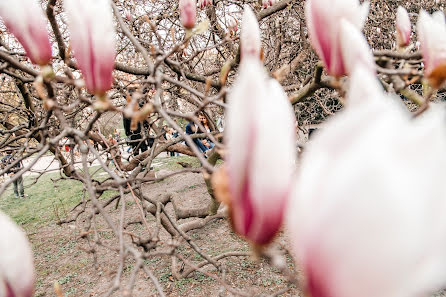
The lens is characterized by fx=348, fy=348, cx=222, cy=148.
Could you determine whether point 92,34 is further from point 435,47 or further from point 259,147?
point 435,47

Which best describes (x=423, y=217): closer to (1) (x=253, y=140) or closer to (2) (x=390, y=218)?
(2) (x=390, y=218)

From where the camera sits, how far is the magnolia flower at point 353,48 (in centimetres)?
49

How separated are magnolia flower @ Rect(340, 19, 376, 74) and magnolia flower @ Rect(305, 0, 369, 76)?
35mm

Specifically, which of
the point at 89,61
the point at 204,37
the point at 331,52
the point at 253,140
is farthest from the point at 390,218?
the point at 204,37

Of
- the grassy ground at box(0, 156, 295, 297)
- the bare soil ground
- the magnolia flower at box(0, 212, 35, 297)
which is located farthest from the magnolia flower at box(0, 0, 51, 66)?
the bare soil ground

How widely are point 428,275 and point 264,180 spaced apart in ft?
0.49

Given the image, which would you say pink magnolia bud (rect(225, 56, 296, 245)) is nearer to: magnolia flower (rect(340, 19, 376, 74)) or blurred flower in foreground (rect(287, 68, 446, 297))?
blurred flower in foreground (rect(287, 68, 446, 297))

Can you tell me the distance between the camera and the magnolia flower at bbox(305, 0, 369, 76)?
0.55 metres

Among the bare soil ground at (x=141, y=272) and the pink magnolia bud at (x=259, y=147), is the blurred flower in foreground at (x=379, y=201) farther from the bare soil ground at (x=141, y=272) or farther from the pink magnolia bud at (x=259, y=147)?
the bare soil ground at (x=141, y=272)

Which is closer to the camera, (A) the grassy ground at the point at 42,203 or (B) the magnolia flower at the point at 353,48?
(B) the magnolia flower at the point at 353,48

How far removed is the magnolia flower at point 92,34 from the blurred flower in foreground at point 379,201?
1.45 ft

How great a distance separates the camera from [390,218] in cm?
26

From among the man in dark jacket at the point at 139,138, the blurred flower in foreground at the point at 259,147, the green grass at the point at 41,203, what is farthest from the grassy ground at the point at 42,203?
the blurred flower in foreground at the point at 259,147

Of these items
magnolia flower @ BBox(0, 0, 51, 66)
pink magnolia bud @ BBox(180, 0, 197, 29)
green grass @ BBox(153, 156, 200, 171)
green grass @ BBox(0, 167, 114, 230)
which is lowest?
green grass @ BBox(0, 167, 114, 230)
